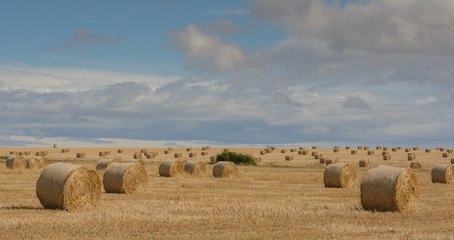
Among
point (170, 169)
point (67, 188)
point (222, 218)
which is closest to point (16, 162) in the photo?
point (170, 169)

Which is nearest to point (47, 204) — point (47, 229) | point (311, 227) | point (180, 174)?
point (47, 229)

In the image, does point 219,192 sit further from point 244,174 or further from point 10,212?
point 244,174

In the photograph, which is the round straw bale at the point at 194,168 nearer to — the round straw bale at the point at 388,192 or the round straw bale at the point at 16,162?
the round straw bale at the point at 16,162

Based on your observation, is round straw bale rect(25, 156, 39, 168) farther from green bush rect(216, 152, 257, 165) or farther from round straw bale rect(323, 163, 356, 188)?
round straw bale rect(323, 163, 356, 188)

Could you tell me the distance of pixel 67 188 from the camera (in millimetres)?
17391

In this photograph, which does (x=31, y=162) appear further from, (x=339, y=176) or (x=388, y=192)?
(x=388, y=192)

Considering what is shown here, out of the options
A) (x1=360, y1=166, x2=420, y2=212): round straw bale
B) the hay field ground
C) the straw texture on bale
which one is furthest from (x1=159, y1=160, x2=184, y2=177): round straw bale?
(x1=360, y1=166, x2=420, y2=212): round straw bale

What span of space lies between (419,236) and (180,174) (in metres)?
23.7

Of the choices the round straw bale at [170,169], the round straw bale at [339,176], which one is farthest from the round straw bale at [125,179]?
the round straw bale at [170,169]

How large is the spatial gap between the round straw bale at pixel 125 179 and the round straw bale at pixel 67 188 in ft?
17.2

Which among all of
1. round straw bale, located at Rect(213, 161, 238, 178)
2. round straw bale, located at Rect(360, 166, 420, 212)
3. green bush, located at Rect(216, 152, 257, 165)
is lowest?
round straw bale, located at Rect(360, 166, 420, 212)

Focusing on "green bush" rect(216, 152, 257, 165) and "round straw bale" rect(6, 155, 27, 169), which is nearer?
"round straw bale" rect(6, 155, 27, 169)

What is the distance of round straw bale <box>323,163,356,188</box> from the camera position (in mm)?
28609

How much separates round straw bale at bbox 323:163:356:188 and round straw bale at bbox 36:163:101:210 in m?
13.9
